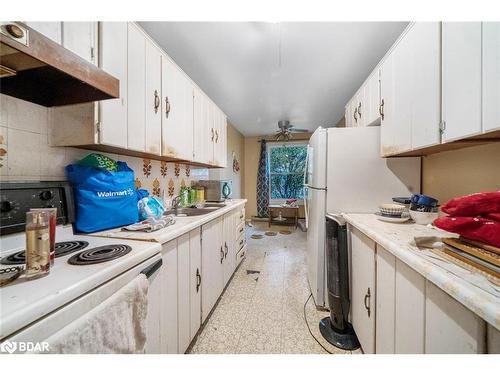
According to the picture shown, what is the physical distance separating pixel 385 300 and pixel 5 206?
175 cm

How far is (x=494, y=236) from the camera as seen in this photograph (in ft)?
2.19

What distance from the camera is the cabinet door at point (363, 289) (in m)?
1.10

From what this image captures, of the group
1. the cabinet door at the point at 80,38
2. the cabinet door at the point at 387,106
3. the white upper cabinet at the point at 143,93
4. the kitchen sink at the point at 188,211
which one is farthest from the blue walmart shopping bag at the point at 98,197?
the cabinet door at the point at 387,106

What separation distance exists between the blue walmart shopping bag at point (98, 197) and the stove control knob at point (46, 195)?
111 mm

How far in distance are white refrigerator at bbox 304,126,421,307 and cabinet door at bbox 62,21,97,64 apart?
166 centimetres

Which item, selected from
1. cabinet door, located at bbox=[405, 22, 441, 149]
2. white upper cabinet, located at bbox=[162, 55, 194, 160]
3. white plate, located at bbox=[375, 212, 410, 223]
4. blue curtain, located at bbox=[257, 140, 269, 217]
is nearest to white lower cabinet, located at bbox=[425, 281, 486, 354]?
white plate, located at bbox=[375, 212, 410, 223]

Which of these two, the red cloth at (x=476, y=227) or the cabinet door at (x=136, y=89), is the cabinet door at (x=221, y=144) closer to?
the cabinet door at (x=136, y=89)

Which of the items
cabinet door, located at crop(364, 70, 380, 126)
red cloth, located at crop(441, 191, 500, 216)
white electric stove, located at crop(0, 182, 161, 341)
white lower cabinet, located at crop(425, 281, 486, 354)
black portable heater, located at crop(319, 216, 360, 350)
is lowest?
black portable heater, located at crop(319, 216, 360, 350)

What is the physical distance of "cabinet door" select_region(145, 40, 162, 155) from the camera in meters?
1.36

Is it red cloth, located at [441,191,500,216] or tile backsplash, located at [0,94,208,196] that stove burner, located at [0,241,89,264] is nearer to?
tile backsplash, located at [0,94,208,196]
